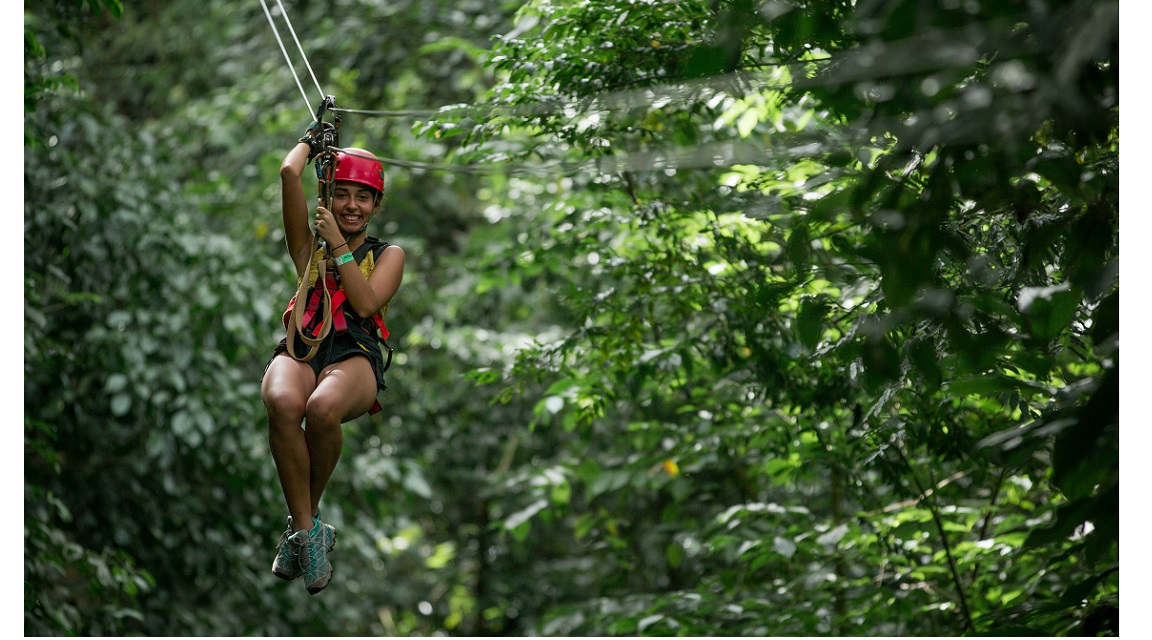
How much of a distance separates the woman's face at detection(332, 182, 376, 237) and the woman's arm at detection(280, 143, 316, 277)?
2.8 inches

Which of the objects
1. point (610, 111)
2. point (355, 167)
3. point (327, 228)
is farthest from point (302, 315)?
point (610, 111)

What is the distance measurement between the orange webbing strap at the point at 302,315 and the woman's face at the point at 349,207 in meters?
0.12

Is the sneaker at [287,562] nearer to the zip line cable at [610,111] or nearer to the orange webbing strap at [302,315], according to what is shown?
the orange webbing strap at [302,315]

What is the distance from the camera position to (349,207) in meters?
2.50

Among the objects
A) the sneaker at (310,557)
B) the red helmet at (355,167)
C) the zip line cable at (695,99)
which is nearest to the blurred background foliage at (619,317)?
the zip line cable at (695,99)

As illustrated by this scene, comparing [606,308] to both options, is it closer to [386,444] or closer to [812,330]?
[812,330]

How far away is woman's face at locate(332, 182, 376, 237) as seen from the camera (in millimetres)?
2506

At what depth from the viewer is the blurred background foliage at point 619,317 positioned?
1.80 m

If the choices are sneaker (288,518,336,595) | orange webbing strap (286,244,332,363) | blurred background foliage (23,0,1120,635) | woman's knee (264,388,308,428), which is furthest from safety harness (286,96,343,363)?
sneaker (288,518,336,595)

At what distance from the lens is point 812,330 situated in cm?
202

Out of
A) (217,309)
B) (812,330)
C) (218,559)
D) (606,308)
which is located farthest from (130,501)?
(812,330)

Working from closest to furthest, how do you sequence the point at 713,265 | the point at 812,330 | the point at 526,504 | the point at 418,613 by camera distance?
the point at 812,330 < the point at 713,265 < the point at 526,504 < the point at 418,613

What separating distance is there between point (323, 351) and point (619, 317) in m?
1.41

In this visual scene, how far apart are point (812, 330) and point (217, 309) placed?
147 inches
